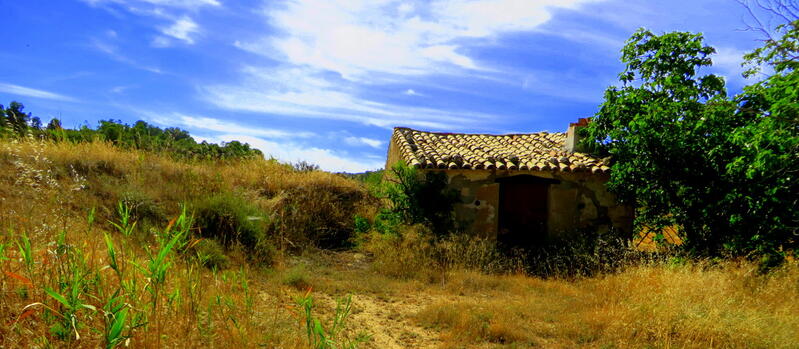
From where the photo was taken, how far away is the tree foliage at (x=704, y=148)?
611 centimetres

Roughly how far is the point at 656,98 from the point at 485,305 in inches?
240

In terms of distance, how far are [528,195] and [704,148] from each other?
3.53 metres

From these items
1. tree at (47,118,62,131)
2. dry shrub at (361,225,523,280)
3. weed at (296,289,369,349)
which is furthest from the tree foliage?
tree at (47,118,62,131)

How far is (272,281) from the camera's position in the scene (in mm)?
6008

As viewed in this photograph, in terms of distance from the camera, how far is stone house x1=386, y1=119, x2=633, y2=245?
31.6 feet

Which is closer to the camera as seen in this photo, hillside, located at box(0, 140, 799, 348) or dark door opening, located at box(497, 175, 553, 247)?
hillside, located at box(0, 140, 799, 348)

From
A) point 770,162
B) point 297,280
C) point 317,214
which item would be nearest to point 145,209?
point 297,280

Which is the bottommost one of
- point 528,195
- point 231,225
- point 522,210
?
point 231,225

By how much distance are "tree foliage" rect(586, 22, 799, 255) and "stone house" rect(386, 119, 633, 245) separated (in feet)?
1.75

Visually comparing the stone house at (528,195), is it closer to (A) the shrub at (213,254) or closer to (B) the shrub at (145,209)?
(A) the shrub at (213,254)

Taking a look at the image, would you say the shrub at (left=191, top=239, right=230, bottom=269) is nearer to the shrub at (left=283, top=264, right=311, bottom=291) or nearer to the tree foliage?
the shrub at (left=283, top=264, right=311, bottom=291)

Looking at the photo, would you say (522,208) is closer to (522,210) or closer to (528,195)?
(522,210)

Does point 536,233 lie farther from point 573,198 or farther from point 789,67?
point 789,67

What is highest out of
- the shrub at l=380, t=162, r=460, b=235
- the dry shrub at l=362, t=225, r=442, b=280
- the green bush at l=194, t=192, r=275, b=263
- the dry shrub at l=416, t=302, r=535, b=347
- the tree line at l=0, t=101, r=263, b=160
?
the tree line at l=0, t=101, r=263, b=160
